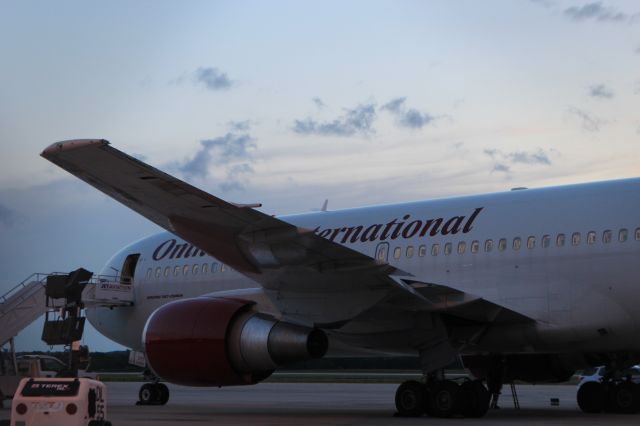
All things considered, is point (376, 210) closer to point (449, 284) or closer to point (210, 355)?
point (449, 284)

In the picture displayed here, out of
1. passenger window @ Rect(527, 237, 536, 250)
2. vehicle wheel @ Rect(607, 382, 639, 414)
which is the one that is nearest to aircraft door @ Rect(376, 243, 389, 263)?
passenger window @ Rect(527, 237, 536, 250)

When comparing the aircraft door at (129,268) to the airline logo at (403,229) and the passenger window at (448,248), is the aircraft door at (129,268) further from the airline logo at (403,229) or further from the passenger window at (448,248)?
the passenger window at (448,248)

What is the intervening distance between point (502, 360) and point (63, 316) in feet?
34.8

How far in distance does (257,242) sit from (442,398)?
4314 mm

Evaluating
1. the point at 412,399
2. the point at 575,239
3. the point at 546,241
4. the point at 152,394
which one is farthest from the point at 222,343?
the point at 152,394

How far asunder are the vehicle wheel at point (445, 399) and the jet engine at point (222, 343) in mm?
1989

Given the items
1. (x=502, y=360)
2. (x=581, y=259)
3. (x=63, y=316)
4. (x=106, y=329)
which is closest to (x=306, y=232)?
(x=63, y=316)

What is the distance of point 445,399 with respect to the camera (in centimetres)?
1705

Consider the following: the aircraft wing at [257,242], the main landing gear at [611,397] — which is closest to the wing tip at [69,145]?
the aircraft wing at [257,242]

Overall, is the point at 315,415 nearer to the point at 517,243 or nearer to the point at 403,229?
the point at 403,229

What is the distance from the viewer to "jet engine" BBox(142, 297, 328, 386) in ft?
55.5

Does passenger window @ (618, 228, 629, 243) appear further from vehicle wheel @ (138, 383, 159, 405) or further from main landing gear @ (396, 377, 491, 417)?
vehicle wheel @ (138, 383, 159, 405)

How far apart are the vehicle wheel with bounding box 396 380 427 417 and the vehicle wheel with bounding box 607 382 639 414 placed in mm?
4404

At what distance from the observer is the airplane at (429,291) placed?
615 inches
